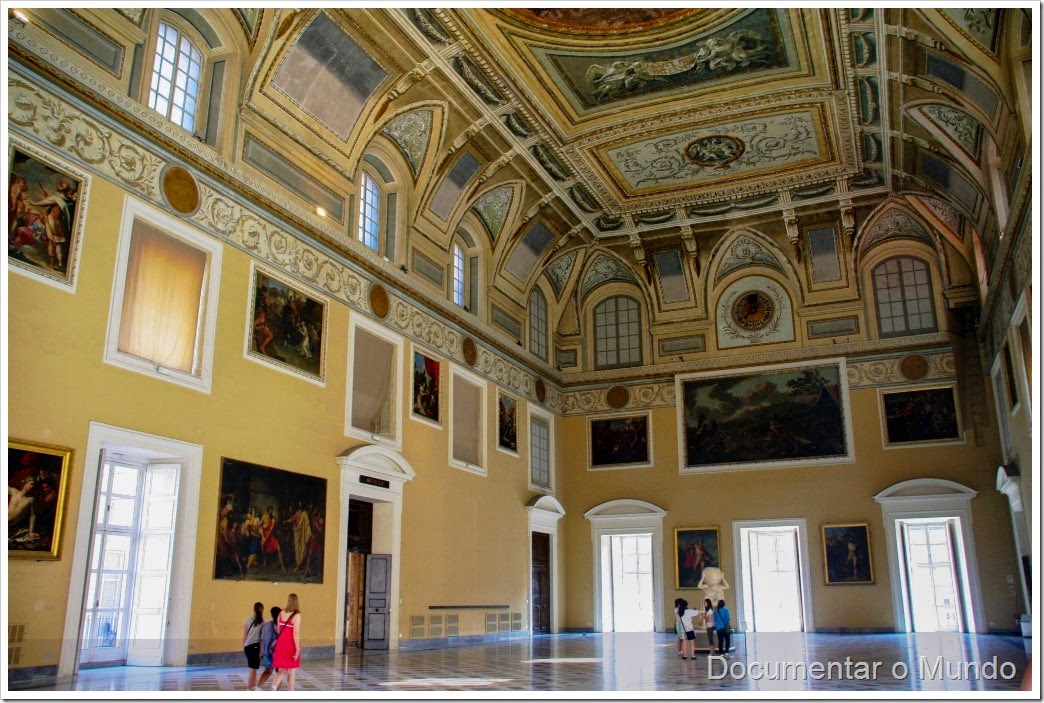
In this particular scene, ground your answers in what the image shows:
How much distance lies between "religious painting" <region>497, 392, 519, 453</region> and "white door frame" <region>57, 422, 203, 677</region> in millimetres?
10294

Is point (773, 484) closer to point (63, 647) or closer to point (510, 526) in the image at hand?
point (510, 526)

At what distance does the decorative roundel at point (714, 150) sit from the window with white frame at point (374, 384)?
8.44 meters

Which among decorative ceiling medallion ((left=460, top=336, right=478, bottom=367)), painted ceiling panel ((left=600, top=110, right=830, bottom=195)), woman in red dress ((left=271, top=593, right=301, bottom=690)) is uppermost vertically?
painted ceiling panel ((left=600, top=110, right=830, bottom=195))

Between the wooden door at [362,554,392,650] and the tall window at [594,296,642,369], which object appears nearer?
the wooden door at [362,554,392,650]

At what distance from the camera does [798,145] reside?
66.0ft

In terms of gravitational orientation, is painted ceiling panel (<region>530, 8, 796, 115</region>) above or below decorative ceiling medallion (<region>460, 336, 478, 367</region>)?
above

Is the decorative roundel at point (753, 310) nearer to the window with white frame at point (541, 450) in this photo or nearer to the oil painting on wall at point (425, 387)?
the window with white frame at point (541, 450)

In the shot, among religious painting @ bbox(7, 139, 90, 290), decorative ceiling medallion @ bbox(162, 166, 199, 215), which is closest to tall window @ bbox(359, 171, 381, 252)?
decorative ceiling medallion @ bbox(162, 166, 199, 215)

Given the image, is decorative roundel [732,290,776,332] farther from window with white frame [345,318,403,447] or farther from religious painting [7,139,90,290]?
religious painting [7,139,90,290]

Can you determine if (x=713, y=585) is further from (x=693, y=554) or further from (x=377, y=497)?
(x=693, y=554)

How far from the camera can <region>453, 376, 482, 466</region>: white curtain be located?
1983 cm

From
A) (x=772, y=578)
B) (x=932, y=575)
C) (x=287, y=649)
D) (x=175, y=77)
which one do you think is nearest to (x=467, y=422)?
(x=772, y=578)

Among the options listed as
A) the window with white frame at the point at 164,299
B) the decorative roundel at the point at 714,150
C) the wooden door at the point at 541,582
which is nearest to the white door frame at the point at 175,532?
the window with white frame at the point at 164,299

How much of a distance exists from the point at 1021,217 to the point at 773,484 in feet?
36.4
